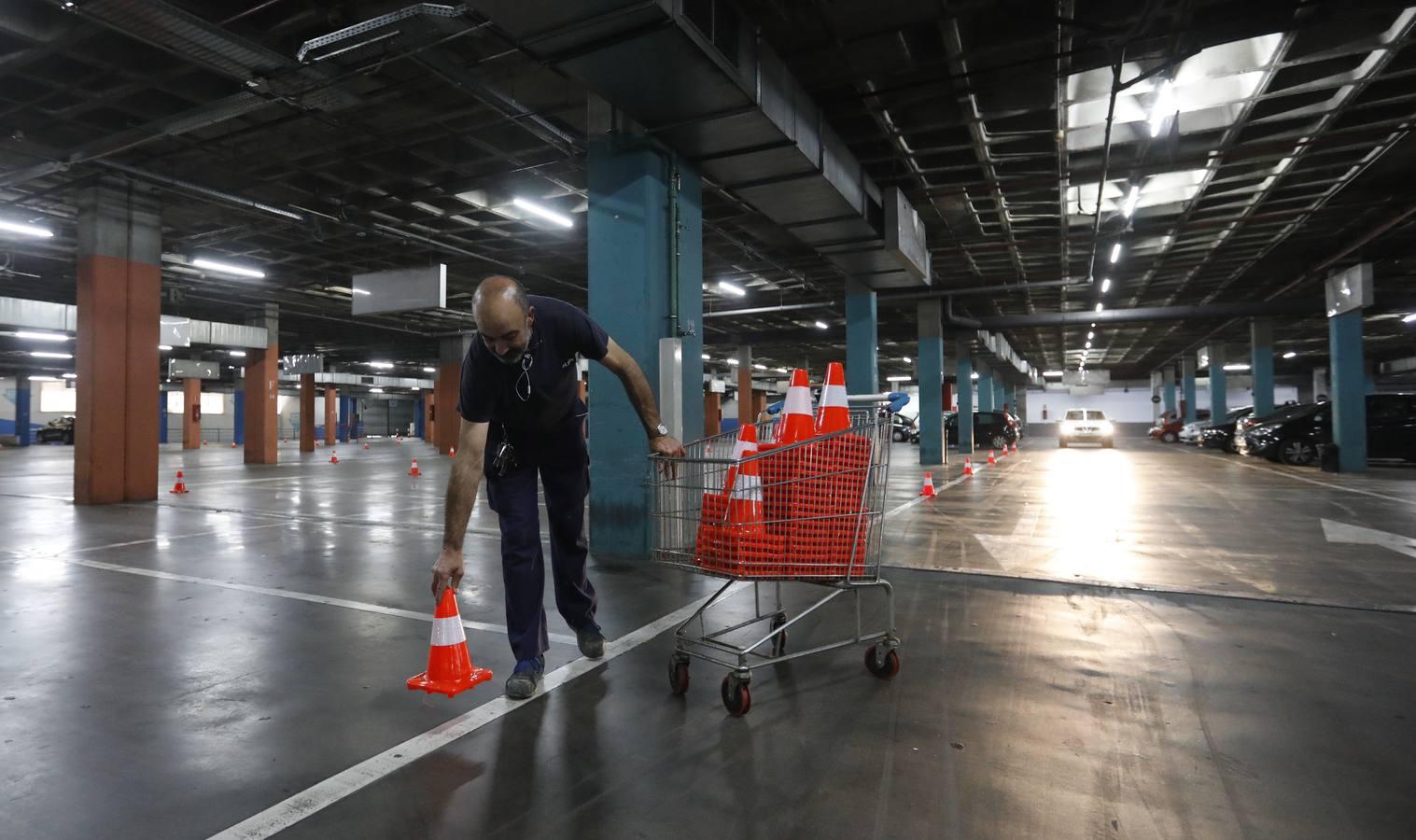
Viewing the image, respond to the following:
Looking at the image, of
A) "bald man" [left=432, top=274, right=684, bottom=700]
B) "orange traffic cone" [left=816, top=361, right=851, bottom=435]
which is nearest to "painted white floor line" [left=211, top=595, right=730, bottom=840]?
"bald man" [left=432, top=274, right=684, bottom=700]

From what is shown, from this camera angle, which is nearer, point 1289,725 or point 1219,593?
point 1289,725

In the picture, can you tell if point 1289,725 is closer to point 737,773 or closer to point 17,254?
point 737,773

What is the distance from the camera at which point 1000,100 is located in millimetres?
7723

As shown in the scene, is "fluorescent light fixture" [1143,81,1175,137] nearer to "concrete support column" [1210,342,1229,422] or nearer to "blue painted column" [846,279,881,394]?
"blue painted column" [846,279,881,394]

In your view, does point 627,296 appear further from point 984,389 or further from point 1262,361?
point 984,389

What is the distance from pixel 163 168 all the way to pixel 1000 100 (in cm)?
1152

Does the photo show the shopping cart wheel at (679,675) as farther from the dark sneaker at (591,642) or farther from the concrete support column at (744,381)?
A: the concrete support column at (744,381)

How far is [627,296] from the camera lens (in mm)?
5812

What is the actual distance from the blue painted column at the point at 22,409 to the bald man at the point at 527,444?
156 feet

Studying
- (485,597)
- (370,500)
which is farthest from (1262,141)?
(370,500)

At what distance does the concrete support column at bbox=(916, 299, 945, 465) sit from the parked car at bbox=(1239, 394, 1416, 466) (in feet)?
23.4

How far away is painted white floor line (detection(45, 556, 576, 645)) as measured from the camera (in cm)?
372

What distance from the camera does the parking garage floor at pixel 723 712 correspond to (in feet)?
6.16

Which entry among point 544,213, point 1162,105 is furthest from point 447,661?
point 544,213
